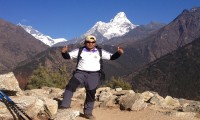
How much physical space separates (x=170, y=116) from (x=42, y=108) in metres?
A: 5.08

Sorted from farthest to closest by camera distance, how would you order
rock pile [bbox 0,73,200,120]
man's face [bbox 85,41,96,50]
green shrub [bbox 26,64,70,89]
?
green shrub [bbox 26,64,70,89] → man's face [bbox 85,41,96,50] → rock pile [bbox 0,73,200,120]

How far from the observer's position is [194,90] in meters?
156

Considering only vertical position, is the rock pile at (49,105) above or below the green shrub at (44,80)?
below

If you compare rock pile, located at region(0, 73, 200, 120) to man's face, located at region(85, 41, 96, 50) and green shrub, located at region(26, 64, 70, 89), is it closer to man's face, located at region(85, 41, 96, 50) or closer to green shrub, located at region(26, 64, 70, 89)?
man's face, located at region(85, 41, 96, 50)

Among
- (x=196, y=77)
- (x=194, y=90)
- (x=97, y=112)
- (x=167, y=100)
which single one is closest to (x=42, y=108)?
(x=97, y=112)

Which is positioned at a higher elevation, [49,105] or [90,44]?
[90,44]

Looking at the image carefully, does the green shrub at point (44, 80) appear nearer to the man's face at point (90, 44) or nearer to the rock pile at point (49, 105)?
the rock pile at point (49, 105)

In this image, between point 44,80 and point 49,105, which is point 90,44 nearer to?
point 49,105

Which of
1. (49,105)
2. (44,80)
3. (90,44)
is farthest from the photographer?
(44,80)

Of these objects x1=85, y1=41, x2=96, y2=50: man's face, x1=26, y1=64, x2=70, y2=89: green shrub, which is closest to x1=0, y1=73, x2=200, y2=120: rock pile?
x1=85, y1=41, x2=96, y2=50: man's face

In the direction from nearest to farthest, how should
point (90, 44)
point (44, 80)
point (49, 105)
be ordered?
1. point (90, 44)
2. point (49, 105)
3. point (44, 80)

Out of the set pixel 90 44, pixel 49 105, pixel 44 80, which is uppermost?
pixel 44 80

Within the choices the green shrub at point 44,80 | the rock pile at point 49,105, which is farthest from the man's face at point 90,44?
the green shrub at point 44,80

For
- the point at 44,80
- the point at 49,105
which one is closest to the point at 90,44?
the point at 49,105
